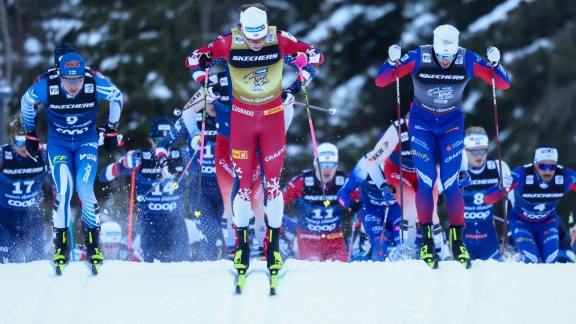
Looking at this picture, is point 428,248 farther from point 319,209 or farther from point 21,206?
point 21,206

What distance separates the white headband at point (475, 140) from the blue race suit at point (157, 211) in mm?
3224

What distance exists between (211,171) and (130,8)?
16188 millimetres

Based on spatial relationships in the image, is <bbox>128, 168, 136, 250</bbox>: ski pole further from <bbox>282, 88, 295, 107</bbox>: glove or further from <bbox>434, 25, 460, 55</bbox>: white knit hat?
<bbox>434, 25, 460, 55</bbox>: white knit hat

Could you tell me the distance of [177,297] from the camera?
31.3ft

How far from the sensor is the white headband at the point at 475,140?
44.0ft

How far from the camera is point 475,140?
44.0 ft

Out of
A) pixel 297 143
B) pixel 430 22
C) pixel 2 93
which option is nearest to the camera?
pixel 2 93

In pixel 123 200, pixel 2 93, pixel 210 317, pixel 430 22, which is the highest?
pixel 430 22

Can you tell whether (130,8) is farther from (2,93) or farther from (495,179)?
(495,179)

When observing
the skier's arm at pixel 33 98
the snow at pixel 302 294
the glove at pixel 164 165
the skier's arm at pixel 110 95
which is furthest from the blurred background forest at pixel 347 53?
the snow at pixel 302 294

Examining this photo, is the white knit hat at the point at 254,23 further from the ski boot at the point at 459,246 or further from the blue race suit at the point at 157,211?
the blue race suit at the point at 157,211

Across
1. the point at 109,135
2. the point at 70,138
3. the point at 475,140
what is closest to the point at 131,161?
the point at 109,135

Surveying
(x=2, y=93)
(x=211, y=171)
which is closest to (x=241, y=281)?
(x=211, y=171)

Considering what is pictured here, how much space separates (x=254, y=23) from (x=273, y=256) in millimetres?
1918
